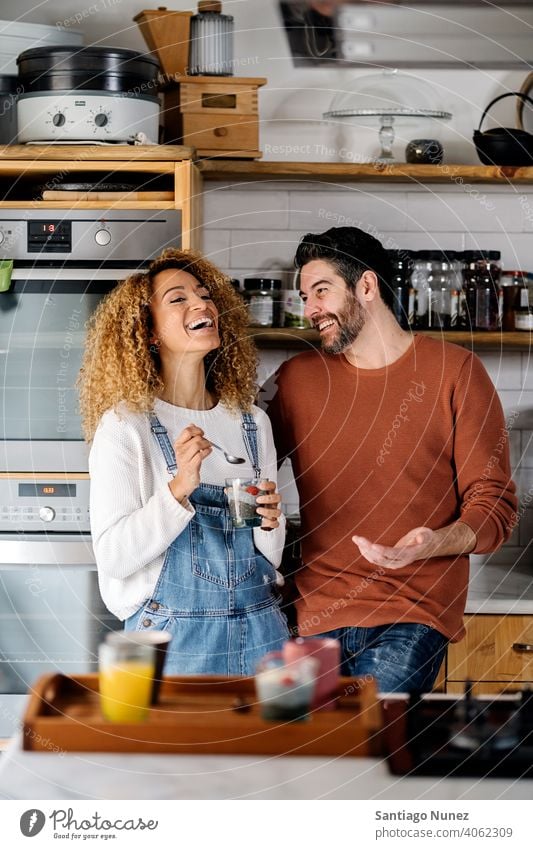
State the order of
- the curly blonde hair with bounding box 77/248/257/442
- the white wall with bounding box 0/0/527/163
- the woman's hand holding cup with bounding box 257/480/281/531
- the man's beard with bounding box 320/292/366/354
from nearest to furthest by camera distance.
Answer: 1. the woman's hand holding cup with bounding box 257/480/281/531
2. the curly blonde hair with bounding box 77/248/257/442
3. the man's beard with bounding box 320/292/366/354
4. the white wall with bounding box 0/0/527/163

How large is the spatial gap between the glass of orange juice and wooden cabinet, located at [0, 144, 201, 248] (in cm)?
137

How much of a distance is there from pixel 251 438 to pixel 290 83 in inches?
47.7

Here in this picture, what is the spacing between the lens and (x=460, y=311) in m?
2.80

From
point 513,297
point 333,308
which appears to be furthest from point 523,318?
point 333,308

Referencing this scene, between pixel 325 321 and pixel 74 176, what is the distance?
0.73 metres

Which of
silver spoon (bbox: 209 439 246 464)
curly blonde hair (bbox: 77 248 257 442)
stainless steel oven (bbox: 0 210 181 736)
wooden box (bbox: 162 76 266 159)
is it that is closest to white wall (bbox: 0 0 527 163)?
wooden box (bbox: 162 76 266 159)

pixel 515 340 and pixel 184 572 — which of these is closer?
pixel 184 572

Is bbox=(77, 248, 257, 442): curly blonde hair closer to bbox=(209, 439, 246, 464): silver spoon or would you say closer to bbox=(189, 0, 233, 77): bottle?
bbox=(209, 439, 246, 464): silver spoon

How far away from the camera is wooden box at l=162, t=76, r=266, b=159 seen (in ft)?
8.69

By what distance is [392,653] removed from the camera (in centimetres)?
218

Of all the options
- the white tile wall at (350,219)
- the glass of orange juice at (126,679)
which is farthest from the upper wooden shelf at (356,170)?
the glass of orange juice at (126,679)

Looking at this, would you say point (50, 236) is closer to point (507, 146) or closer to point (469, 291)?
point (469, 291)
